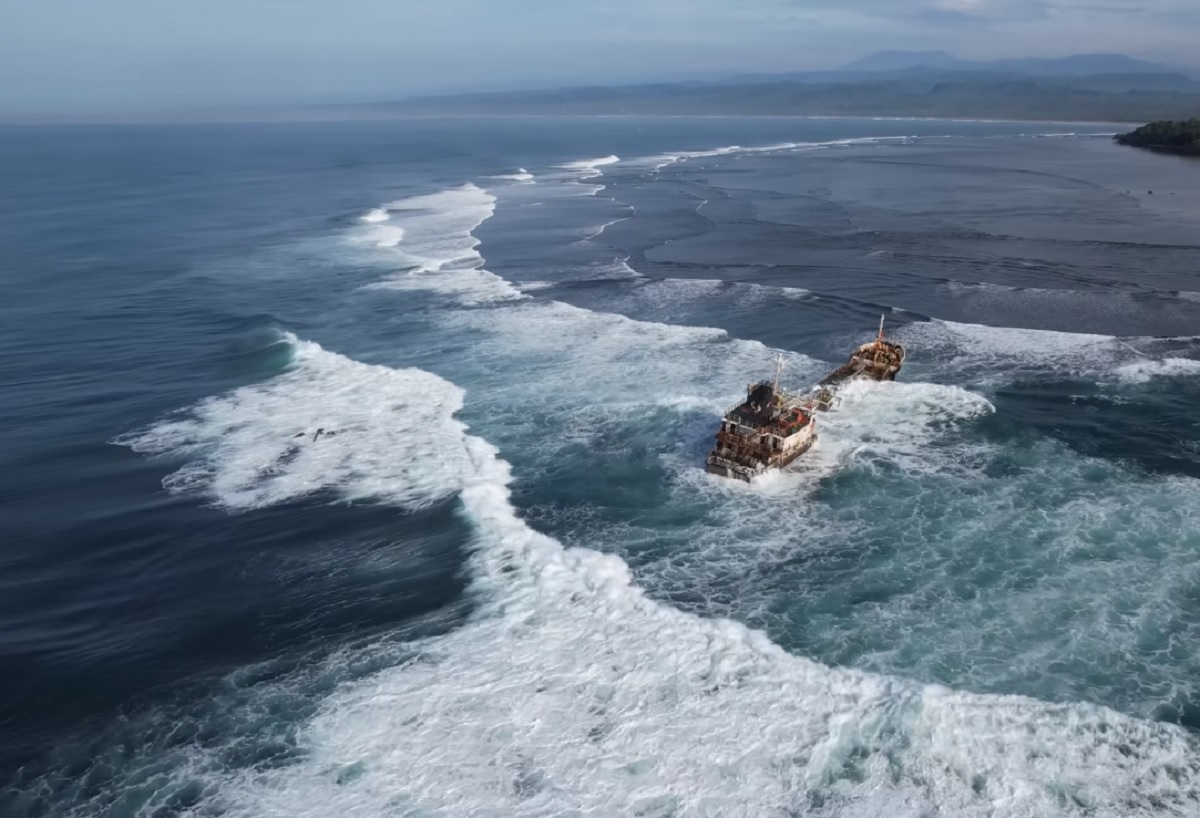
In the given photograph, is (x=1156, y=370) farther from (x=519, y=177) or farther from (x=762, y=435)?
(x=519, y=177)

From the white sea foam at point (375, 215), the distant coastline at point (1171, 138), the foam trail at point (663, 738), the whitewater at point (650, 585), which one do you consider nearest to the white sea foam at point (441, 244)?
the white sea foam at point (375, 215)

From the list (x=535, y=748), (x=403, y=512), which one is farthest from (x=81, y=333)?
(x=535, y=748)

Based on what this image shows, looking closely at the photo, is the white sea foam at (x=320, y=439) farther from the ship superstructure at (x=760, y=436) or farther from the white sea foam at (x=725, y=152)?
the white sea foam at (x=725, y=152)

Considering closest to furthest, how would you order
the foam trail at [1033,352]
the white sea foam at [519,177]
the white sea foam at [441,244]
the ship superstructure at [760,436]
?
the ship superstructure at [760,436] → the foam trail at [1033,352] → the white sea foam at [441,244] → the white sea foam at [519,177]

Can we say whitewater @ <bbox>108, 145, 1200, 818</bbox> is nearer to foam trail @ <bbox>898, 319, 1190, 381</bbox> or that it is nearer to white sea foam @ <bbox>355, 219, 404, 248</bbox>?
foam trail @ <bbox>898, 319, 1190, 381</bbox>

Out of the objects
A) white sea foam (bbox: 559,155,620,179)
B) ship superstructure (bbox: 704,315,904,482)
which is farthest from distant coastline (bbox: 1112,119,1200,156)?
ship superstructure (bbox: 704,315,904,482)

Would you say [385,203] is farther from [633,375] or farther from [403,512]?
[403,512]
